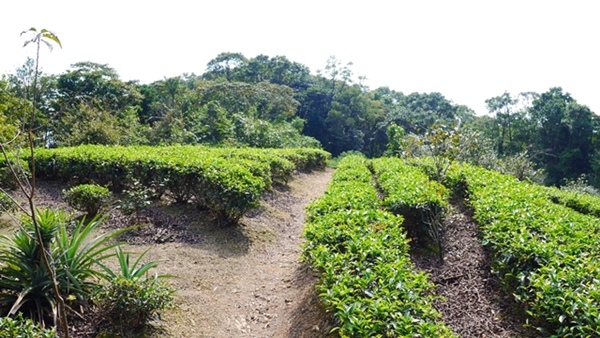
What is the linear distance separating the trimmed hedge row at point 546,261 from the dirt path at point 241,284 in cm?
194

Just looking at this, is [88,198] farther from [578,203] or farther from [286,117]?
[286,117]

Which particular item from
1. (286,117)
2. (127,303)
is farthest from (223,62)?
(127,303)

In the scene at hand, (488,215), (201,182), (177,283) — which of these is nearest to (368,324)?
(177,283)

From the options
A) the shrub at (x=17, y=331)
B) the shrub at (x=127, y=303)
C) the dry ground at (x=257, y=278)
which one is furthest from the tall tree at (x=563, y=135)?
the shrub at (x=17, y=331)

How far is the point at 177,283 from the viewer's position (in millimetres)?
4812

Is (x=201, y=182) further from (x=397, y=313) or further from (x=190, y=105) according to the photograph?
(x=190, y=105)

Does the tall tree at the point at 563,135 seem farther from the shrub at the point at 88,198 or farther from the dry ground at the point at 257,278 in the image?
the shrub at the point at 88,198

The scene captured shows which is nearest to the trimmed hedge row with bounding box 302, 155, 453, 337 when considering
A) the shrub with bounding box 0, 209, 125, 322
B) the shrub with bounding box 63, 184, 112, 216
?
the shrub with bounding box 0, 209, 125, 322

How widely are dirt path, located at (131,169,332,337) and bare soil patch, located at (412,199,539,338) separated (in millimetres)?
1640

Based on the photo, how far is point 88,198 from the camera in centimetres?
647

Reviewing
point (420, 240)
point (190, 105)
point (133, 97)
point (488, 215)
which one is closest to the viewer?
point (488, 215)

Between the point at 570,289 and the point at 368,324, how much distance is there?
1.89 metres

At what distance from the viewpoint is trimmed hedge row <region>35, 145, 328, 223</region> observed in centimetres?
673

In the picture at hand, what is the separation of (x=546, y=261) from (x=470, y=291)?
1.13m
